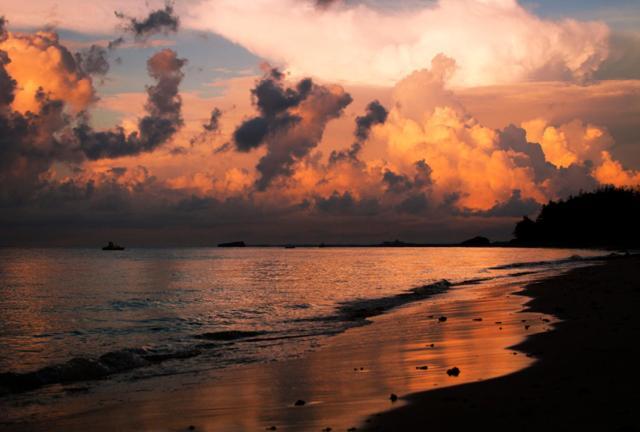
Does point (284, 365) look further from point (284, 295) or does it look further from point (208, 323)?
point (284, 295)

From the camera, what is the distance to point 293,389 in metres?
13.1

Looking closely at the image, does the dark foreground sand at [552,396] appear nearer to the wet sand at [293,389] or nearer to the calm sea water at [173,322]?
the wet sand at [293,389]

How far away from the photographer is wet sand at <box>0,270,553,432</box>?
34.9 feet

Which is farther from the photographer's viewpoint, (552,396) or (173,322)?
(173,322)

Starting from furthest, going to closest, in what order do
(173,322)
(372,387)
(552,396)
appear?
(173,322) < (372,387) < (552,396)

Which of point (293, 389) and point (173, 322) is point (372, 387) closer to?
point (293, 389)

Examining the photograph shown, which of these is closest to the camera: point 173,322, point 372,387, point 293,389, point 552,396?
point 552,396

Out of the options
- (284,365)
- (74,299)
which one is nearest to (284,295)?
(74,299)

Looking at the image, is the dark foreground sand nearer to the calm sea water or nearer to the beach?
the beach

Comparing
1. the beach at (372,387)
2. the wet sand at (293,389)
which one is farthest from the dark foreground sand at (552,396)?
the wet sand at (293,389)

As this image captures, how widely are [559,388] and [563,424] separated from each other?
233 cm

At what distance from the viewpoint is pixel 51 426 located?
11.1m

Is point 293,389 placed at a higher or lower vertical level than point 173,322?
higher

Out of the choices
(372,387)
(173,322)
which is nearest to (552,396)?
(372,387)
